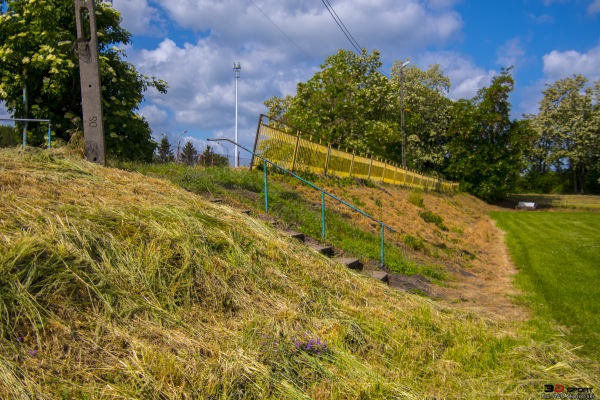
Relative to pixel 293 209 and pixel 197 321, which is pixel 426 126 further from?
pixel 197 321

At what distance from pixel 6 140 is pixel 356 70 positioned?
25.9m

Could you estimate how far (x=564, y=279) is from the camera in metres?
10.3

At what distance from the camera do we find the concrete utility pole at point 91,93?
775 centimetres

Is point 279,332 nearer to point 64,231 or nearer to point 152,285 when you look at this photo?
point 152,285

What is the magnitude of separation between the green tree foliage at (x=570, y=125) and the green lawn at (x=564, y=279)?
1348 inches

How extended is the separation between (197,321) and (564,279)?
9194mm

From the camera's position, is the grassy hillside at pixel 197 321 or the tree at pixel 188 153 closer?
the grassy hillside at pixel 197 321

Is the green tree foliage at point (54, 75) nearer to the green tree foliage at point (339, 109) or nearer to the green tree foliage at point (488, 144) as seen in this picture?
the green tree foliage at point (339, 109)

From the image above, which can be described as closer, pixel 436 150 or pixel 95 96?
pixel 95 96

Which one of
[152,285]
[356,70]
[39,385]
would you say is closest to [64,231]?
[152,285]

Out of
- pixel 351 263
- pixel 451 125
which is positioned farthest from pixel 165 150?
pixel 451 125

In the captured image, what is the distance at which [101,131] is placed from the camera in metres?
7.87

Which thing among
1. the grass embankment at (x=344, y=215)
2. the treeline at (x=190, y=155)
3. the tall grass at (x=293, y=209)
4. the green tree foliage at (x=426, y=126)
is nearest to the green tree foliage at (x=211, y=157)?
the treeline at (x=190, y=155)

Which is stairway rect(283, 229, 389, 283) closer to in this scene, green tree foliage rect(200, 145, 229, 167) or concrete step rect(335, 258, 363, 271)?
concrete step rect(335, 258, 363, 271)
